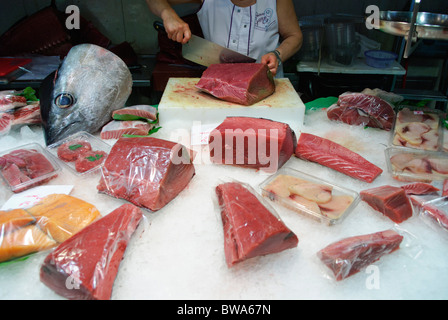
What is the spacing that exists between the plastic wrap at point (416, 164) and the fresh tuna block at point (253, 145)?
0.59 metres

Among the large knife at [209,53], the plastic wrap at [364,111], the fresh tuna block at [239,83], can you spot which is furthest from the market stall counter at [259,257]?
the large knife at [209,53]

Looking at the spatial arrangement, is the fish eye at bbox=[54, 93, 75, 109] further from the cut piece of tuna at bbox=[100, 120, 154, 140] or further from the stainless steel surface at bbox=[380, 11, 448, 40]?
the stainless steel surface at bbox=[380, 11, 448, 40]

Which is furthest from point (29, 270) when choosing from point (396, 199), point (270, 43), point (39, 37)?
point (39, 37)

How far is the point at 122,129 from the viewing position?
2324 mm

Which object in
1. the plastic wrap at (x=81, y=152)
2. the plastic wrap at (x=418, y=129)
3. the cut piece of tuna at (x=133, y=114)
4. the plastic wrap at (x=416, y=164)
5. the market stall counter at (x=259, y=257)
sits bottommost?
the market stall counter at (x=259, y=257)

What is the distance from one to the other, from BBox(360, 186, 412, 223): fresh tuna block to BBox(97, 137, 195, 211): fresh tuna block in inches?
38.0

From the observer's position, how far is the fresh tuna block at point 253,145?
1.99 meters

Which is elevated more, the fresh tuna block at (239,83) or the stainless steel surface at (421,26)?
the stainless steel surface at (421,26)

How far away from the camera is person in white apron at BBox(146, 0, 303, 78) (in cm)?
339

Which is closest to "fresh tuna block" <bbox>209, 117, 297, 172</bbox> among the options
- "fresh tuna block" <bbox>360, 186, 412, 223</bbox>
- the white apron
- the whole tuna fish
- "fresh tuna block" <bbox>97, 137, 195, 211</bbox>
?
"fresh tuna block" <bbox>97, 137, 195, 211</bbox>

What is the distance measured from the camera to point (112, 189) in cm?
177

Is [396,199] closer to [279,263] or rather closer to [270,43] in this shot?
[279,263]

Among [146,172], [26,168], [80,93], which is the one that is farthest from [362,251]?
[80,93]

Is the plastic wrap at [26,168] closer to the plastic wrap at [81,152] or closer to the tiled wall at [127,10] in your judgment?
the plastic wrap at [81,152]
